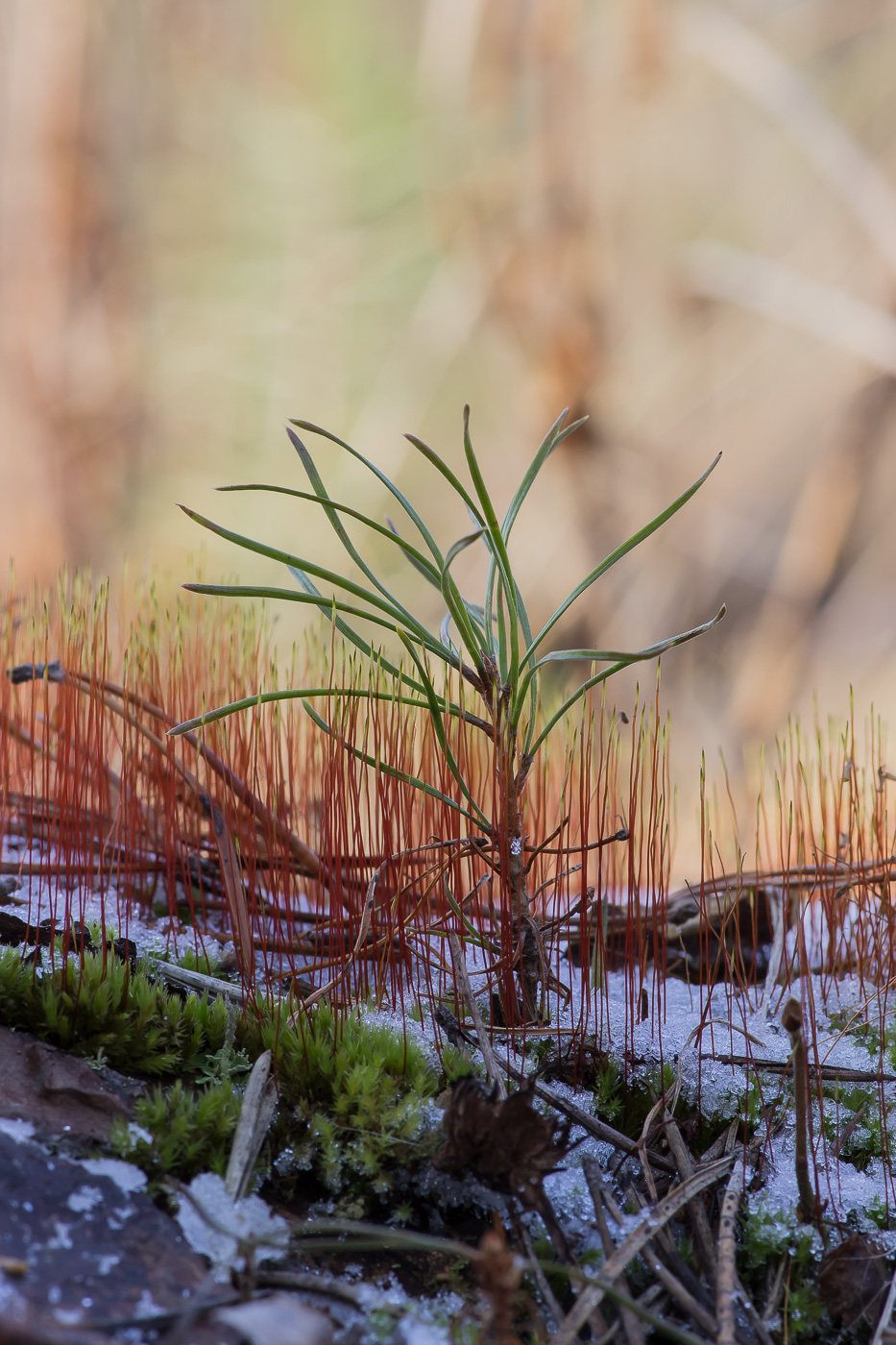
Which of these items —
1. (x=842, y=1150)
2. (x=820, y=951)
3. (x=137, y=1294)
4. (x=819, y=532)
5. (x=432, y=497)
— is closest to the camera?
(x=137, y=1294)

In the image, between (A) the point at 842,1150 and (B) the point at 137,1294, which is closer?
(B) the point at 137,1294

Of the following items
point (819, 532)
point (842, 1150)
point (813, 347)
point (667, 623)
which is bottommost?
point (842, 1150)

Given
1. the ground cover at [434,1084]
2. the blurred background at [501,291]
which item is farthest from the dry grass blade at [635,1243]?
the blurred background at [501,291]

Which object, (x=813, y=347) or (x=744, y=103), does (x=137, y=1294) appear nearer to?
(x=813, y=347)

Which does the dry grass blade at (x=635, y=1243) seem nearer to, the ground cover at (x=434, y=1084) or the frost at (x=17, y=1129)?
the ground cover at (x=434, y=1084)

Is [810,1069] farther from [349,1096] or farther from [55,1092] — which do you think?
[55,1092]

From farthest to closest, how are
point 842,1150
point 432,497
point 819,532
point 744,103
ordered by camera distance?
point 432,497 → point 744,103 → point 819,532 → point 842,1150

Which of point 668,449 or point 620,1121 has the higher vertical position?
point 668,449

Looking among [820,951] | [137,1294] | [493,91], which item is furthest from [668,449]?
[137,1294]
